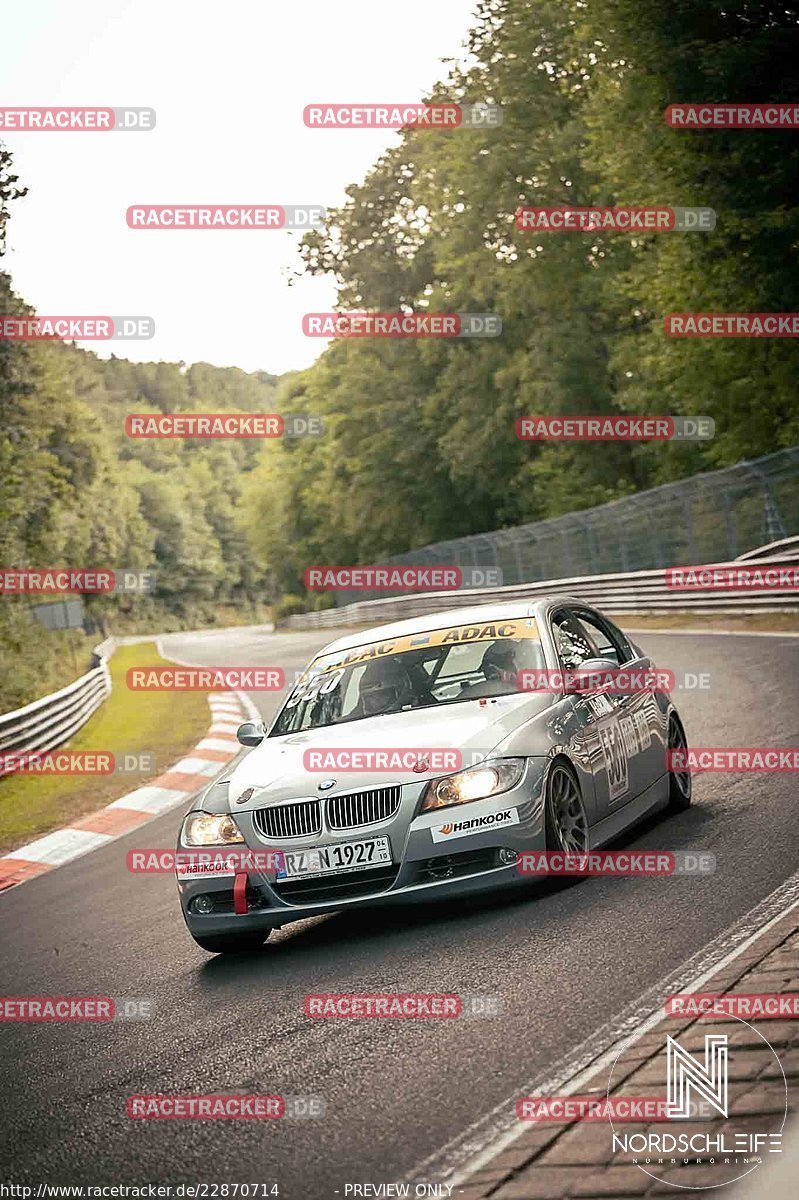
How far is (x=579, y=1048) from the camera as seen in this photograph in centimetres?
489

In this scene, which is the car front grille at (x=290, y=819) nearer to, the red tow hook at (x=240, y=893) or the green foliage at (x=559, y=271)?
the red tow hook at (x=240, y=893)

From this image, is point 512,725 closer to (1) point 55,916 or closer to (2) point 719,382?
(1) point 55,916

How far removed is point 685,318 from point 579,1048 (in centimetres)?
3286

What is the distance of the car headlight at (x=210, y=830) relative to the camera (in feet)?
24.0

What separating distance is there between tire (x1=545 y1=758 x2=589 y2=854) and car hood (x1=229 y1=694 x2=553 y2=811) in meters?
0.32

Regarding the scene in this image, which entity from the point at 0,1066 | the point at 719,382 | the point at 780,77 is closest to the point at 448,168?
the point at 719,382

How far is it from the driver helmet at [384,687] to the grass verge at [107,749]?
632 cm
